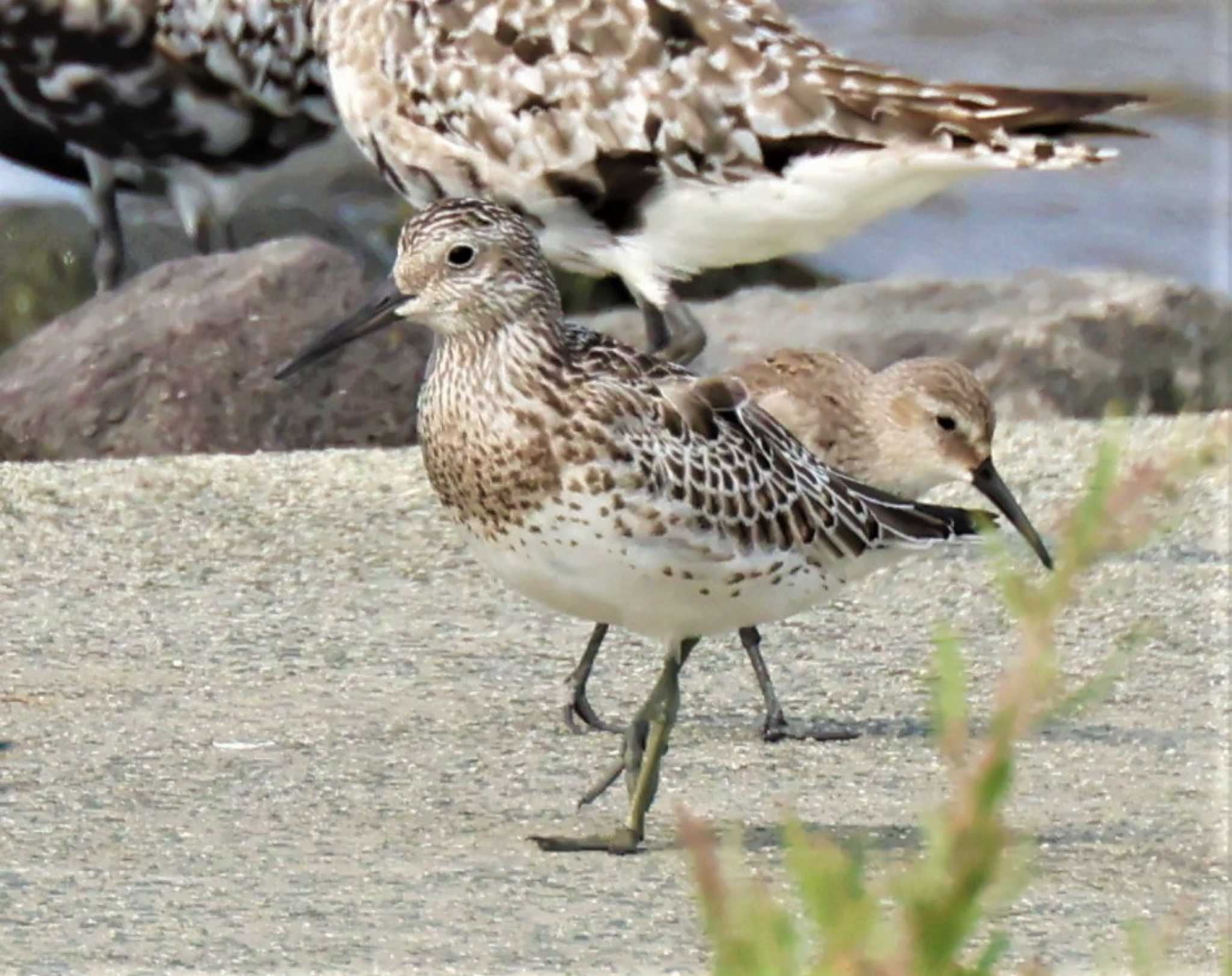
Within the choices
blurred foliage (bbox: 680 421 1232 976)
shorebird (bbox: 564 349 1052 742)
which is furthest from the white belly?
blurred foliage (bbox: 680 421 1232 976)

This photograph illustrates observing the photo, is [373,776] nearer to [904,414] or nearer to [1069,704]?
[904,414]

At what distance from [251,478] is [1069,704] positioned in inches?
216

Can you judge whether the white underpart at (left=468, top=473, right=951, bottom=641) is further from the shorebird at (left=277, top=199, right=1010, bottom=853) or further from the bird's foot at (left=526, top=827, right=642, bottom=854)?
the bird's foot at (left=526, top=827, right=642, bottom=854)

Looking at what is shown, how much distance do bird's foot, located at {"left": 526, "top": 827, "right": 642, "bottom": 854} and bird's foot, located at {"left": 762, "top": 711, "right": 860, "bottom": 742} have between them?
0.80 metres

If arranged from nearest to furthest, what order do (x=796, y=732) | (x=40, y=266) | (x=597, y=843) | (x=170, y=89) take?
(x=597, y=843), (x=796, y=732), (x=170, y=89), (x=40, y=266)

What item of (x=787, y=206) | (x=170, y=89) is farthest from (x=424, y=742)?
(x=170, y=89)

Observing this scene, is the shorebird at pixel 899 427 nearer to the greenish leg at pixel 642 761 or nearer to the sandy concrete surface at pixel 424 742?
the sandy concrete surface at pixel 424 742

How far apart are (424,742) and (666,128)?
8.82 ft

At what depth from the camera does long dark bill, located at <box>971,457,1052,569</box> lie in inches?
234

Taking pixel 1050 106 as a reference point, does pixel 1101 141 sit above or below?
below

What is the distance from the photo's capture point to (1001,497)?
235 inches

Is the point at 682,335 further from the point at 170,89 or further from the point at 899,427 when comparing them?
the point at 170,89

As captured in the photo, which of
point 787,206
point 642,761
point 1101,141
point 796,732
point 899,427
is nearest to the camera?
point 642,761

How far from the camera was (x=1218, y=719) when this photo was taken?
5473 millimetres
